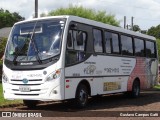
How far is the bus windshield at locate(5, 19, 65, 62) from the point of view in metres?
14.6

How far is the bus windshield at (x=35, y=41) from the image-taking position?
14616mm

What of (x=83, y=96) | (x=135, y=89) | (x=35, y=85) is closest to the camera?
(x=35, y=85)

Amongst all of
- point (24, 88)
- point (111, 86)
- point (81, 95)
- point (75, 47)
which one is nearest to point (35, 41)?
point (75, 47)

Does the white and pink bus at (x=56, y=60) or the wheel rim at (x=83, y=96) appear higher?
the white and pink bus at (x=56, y=60)

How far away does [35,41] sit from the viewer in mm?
15000

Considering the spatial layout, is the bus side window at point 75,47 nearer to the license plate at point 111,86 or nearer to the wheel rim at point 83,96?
the wheel rim at point 83,96

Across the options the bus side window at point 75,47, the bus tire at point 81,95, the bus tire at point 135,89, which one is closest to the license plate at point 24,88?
the bus side window at point 75,47

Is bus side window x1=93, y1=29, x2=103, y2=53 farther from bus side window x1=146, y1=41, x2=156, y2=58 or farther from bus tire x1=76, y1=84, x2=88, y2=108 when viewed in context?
bus side window x1=146, y1=41, x2=156, y2=58

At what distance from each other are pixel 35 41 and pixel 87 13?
34729mm

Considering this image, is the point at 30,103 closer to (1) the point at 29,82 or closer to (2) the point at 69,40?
(1) the point at 29,82

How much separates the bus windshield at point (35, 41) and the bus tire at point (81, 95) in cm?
179

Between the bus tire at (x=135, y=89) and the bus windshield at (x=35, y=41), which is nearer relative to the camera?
the bus windshield at (x=35, y=41)

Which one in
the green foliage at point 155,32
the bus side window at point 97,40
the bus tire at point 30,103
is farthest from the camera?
the green foliage at point 155,32

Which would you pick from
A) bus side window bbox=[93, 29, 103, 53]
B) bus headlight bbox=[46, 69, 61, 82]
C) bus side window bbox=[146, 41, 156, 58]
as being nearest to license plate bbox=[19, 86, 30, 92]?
bus headlight bbox=[46, 69, 61, 82]
